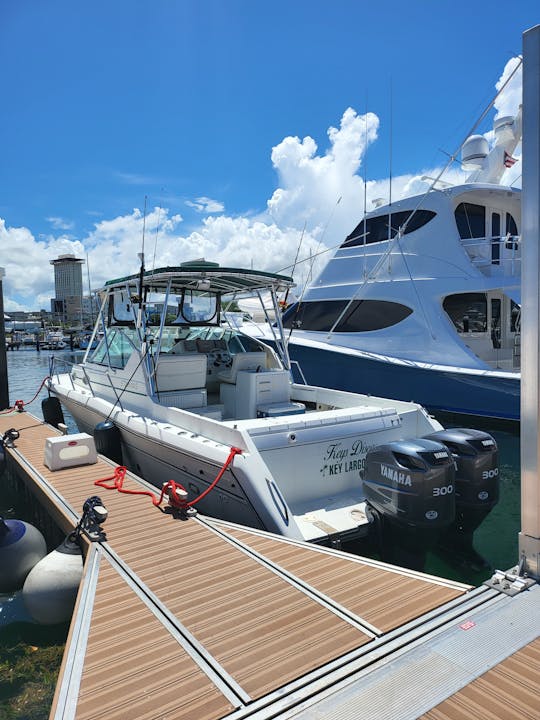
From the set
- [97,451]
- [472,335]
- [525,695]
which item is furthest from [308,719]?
[472,335]

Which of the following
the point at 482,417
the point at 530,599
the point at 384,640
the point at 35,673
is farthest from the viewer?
the point at 482,417

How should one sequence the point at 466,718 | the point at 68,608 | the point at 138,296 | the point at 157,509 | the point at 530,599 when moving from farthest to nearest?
the point at 138,296 < the point at 157,509 < the point at 68,608 < the point at 530,599 < the point at 466,718

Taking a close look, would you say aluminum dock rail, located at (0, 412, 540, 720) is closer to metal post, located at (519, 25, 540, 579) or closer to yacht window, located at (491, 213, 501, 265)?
metal post, located at (519, 25, 540, 579)

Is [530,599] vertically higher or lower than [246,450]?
lower

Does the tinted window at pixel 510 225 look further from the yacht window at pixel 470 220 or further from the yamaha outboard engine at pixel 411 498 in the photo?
the yamaha outboard engine at pixel 411 498

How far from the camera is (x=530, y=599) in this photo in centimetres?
283

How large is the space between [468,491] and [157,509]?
291 centimetres

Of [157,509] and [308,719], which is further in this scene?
[157,509]

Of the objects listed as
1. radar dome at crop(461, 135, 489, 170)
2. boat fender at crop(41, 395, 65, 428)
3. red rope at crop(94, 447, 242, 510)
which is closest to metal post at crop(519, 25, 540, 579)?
red rope at crop(94, 447, 242, 510)

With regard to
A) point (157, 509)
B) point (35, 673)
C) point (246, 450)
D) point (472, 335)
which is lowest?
point (35, 673)

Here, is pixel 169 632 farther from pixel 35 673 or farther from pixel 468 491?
pixel 468 491

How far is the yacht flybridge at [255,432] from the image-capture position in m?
4.29

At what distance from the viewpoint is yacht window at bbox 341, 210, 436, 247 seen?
12508mm

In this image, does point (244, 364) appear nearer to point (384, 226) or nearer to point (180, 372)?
point (180, 372)
